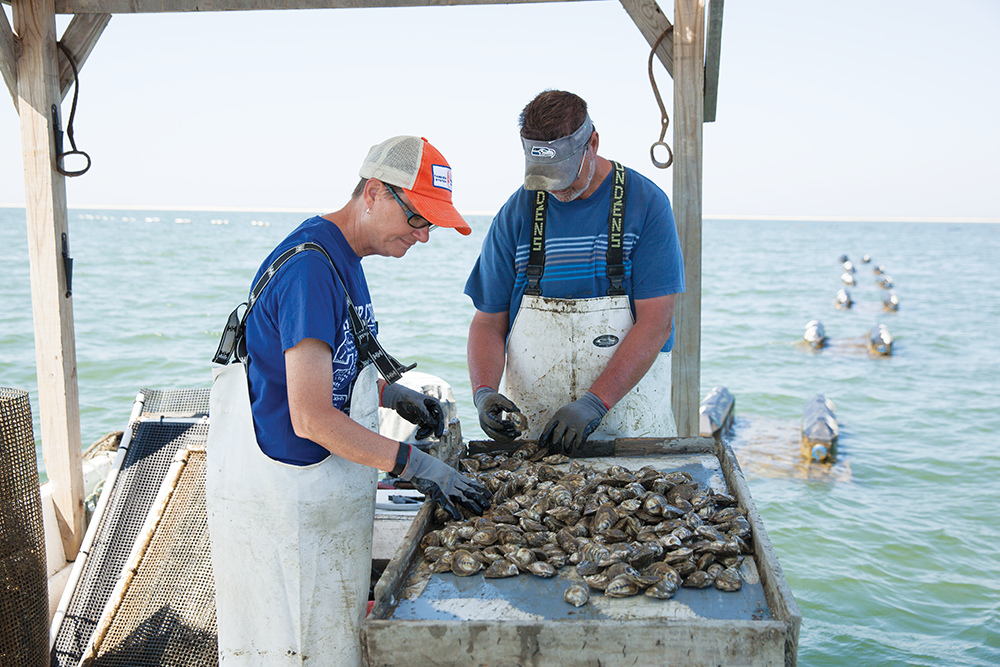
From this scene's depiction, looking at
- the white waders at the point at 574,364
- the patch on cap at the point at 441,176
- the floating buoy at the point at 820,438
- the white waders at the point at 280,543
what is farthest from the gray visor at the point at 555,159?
the floating buoy at the point at 820,438

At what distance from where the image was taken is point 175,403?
4.59 m

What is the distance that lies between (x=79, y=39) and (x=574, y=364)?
322cm

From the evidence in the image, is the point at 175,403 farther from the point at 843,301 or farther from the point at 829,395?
the point at 843,301

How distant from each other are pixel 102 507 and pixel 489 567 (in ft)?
9.62

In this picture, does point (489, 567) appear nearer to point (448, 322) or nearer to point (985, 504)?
point (985, 504)

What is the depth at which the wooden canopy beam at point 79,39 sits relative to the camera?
4043 mm

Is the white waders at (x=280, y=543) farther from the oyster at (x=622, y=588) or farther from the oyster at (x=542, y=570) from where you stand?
the oyster at (x=622, y=588)

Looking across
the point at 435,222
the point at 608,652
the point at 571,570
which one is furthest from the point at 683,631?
the point at 435,222

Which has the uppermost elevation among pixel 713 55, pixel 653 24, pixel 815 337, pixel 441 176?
pixel 653 24

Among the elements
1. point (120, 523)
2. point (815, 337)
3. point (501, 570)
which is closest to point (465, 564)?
point (501, 570)

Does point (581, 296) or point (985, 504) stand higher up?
point (581, 296)

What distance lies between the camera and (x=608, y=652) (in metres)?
1.62

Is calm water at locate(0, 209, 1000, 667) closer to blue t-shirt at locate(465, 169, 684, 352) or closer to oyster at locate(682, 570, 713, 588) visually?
blue t-shirt at locate(465, 169, 684, 352)

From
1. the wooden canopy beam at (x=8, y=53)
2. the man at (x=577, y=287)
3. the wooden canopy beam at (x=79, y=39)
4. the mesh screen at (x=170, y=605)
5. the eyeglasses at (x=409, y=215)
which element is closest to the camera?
the eyeglasses at (x=409, y=215)
